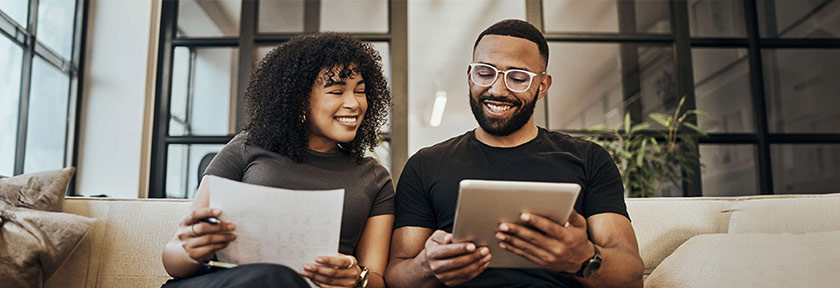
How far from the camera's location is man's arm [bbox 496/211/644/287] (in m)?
1.23

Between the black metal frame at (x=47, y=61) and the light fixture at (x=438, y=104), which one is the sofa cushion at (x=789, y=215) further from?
the light fixture at (x=438, y=104)

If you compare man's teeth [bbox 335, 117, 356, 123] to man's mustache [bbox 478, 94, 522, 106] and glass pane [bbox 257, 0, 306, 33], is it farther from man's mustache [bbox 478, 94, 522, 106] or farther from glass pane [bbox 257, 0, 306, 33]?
glass pane [bbox 257, 0, 306, 33]

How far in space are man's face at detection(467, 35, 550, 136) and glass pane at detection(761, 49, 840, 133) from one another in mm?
2708

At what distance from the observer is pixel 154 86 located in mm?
3555

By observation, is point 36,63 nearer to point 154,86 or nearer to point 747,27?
point 154,86

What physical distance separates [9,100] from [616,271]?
2.62m

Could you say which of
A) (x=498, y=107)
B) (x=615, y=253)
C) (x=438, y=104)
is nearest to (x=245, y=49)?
(x=498, y=107)

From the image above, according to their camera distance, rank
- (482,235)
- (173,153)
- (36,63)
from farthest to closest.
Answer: (173,153)
(36,63)
(482,235)

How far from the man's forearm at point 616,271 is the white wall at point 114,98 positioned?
2.63m

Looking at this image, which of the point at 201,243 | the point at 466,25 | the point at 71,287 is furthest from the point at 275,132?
the point at 466,25

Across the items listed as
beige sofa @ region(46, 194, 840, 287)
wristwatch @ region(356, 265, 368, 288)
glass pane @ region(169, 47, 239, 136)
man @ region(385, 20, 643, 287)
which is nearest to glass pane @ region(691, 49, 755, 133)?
beige sofa @ region(46, 194, 840, 287)

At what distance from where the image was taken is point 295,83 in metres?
1.65

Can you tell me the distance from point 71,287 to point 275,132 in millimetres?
747

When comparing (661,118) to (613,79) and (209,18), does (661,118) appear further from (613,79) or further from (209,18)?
(209,18)
